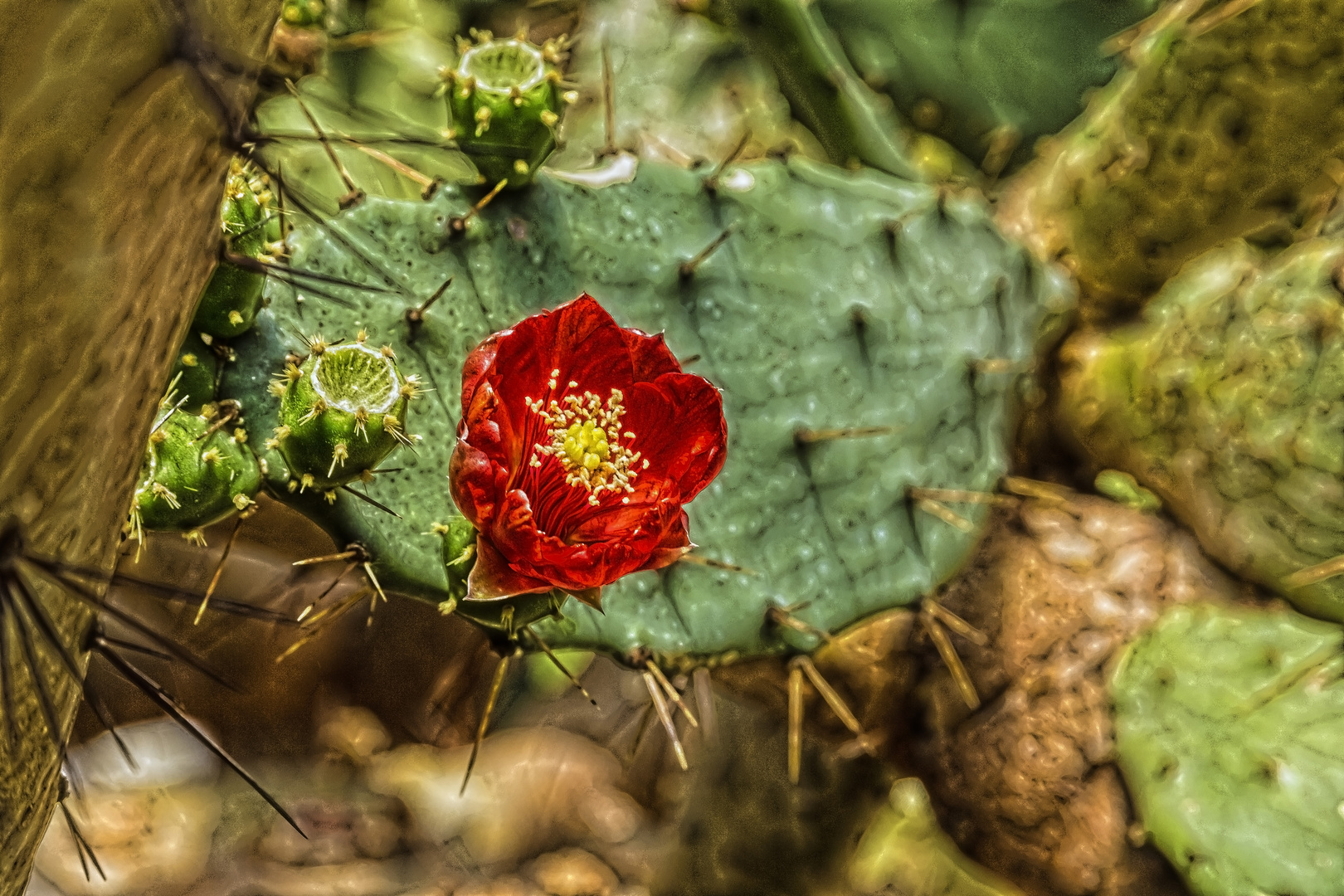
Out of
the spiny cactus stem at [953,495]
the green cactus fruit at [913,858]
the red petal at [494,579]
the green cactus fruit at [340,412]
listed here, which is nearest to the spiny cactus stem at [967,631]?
the spiny cactus stem at [953,495]

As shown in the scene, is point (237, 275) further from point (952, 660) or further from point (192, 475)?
point (952, 660)

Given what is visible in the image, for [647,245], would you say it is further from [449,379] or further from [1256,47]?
[1256,47]

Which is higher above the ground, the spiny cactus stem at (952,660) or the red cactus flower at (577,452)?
the red cactus flower at (577,452)

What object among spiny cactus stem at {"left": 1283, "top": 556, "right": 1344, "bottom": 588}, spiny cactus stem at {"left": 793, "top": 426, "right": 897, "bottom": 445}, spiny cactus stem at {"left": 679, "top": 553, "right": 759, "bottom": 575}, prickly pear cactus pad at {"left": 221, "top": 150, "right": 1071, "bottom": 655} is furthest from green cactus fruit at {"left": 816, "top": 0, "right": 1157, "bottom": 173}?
spiny cactus stem at {"left": 679, "top": 553, "right": 759, "bottom": 575}

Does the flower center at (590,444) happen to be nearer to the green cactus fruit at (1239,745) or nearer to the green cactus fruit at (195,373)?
the green cactus fruit at (195,373)

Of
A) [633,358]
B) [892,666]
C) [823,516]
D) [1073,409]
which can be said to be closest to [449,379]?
[633,358]

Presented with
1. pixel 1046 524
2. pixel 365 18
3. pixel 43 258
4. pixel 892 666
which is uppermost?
pixel 43 258
